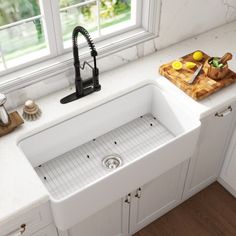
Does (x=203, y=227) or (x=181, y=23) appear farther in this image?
(x=203, y=227)

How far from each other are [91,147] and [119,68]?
19.2 inches

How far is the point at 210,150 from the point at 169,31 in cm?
77

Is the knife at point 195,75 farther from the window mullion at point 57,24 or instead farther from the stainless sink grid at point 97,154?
the window mullion at point 57,24

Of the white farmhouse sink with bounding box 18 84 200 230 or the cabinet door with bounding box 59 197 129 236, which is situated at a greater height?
the white farmhouse sink with bounding box 18 84 200 230

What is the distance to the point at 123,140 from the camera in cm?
199

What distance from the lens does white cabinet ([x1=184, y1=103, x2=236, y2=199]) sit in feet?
6.46

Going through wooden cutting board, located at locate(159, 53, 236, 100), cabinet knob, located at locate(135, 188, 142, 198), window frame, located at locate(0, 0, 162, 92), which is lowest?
cabinet knob, located at locate(135, 188, 142, 198)

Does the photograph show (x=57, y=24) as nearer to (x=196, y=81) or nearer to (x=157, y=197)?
(x=196, y=81)

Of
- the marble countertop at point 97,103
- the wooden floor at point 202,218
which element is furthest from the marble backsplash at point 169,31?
the wooden floor at point 202,218

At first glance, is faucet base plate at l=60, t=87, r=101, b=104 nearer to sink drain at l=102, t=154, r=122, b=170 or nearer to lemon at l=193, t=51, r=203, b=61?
sink drain at l=102, t=154, r=122, b=170

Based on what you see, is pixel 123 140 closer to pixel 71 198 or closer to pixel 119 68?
pixel 119 68

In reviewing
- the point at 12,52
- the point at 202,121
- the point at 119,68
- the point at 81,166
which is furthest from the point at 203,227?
the point at 12,52

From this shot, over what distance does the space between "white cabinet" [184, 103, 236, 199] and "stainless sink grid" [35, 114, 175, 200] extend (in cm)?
22

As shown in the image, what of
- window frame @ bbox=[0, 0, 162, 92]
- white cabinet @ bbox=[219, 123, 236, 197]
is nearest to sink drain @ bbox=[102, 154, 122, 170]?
window frame @ bbox=[0, 0, 162, 92]
